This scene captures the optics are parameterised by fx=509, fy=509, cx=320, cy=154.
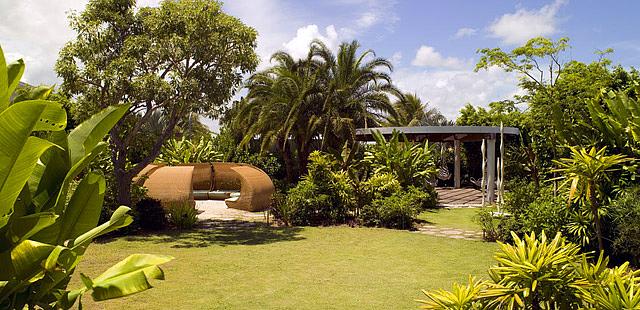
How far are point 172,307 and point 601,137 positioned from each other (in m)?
7.72

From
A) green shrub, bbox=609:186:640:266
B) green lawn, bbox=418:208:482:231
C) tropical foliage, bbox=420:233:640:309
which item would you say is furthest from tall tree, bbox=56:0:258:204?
tropical foliage, bbox=420:233:640:309

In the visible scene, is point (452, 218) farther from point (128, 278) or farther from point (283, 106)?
point (128, 278)

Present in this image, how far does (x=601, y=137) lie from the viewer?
9.07 meters

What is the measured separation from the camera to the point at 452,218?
14695 mm

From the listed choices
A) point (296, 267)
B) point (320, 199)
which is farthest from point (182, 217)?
point (296, 267)

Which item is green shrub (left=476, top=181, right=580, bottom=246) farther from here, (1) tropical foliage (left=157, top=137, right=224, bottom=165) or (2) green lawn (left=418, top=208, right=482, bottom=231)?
(1) tropical foliage (left=157, top=137, right=224, bottom=165)

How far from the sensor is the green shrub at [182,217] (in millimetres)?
12922

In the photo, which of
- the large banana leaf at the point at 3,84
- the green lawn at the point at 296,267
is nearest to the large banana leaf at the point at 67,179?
the large banana leaf at the point at 3,84

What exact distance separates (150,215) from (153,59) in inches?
150

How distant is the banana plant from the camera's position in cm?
204

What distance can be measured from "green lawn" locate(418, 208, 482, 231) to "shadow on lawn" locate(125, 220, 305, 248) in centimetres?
397

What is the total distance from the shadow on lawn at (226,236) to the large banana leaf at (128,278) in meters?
A: 8.13

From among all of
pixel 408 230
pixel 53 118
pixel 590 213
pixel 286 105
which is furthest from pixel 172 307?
pixel 286 105

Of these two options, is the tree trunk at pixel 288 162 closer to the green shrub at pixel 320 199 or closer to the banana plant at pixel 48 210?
the green shrub at pixel 320 199
